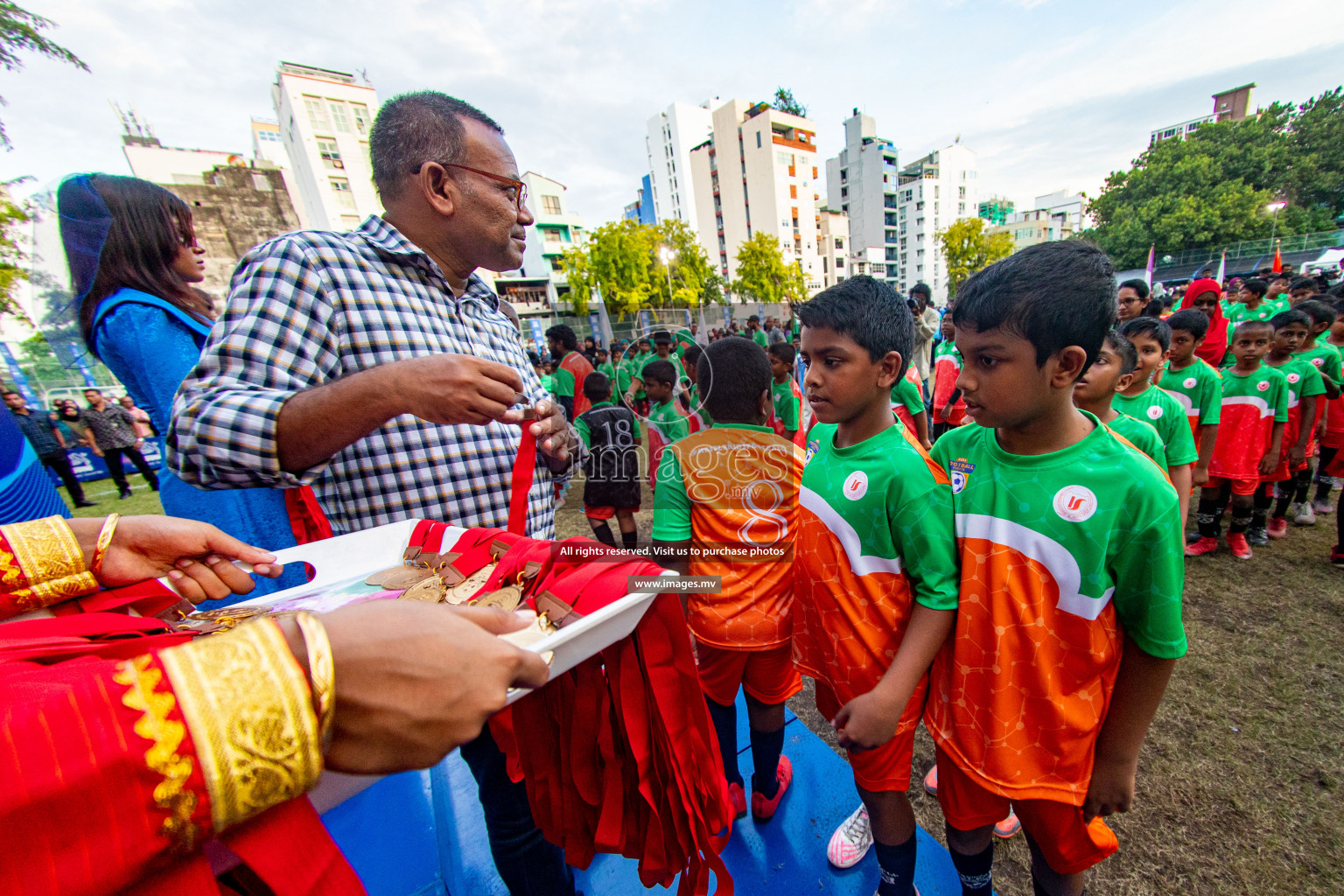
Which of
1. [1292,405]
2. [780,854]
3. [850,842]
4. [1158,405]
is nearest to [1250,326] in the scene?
[1292,405]

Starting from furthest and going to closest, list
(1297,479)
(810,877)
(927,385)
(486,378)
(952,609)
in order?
1. (927,385)
2. (1297,479)
3. (810,877)
4. (952,609)
5. (486,378)

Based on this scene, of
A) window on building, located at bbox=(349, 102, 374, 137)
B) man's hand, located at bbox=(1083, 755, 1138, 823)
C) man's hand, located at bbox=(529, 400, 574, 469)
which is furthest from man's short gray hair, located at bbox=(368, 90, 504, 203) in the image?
window on building, located at bbox=(349, 102, 374, 137)

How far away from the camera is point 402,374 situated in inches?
41.0

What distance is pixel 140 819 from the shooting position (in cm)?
43

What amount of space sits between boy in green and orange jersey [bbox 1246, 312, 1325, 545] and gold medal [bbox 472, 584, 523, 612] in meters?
5.41

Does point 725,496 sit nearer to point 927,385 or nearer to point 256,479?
point 256,479

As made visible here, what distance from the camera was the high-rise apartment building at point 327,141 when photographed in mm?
28188

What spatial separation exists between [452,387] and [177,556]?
2.49 ft

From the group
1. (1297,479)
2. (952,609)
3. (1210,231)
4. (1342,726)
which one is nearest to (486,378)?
(952,609)

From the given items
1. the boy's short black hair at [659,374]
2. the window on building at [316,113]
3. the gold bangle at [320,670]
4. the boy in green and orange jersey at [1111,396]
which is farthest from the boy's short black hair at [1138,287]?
the window on building at [316,113]

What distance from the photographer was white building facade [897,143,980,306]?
51.5 m

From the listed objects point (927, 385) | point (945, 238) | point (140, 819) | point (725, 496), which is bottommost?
point (927, 385)

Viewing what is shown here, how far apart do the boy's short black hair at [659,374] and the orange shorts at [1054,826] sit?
2992 millimetres

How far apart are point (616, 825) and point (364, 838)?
1716 mm
